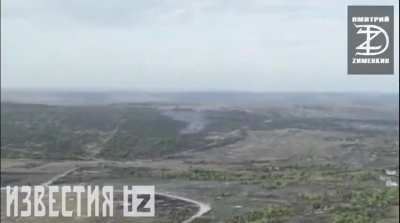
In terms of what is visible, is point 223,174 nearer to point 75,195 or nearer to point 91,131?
point 75,195

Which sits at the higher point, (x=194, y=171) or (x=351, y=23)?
(x=351, y=23)

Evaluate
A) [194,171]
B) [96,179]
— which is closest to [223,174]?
[194,171]

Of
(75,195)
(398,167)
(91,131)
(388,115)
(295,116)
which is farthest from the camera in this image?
(388,115)

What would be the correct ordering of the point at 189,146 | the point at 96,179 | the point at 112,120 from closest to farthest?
the point at 96,179
the point at 189,146
the point at 112,120

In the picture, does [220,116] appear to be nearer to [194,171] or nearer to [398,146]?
[398,146]

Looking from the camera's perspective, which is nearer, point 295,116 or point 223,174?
point 223,174

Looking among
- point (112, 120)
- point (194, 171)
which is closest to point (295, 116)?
point (112, 120)
